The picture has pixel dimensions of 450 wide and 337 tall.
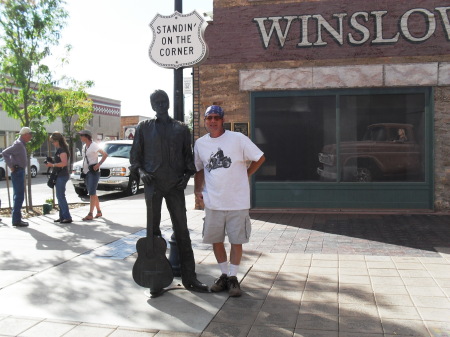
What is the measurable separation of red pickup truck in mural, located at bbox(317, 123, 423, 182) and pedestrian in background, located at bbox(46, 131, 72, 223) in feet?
16.1

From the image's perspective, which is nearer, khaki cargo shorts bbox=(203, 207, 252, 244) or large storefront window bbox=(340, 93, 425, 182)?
khaki cargo shorts bbox=(203, 207, 252, 244)

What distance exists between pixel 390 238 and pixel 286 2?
5.26 m

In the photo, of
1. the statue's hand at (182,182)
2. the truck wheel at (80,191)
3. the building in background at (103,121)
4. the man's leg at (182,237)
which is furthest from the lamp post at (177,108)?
the building in background at (103,121)

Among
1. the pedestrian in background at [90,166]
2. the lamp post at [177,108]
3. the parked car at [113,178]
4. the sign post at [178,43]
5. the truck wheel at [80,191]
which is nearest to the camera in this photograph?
the lamp post at [177,108]

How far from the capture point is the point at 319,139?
1009 cm

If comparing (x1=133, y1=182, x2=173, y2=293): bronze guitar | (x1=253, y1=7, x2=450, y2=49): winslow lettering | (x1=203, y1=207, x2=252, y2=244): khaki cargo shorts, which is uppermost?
(x1=253, y1=7, x2=450, y2=49): winslow lettering

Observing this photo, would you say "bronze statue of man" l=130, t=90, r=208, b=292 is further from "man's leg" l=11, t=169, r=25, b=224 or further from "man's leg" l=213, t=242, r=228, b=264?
"man's leg" l=11, t=169, r=25, b=224

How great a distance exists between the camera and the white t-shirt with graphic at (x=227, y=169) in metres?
4.57

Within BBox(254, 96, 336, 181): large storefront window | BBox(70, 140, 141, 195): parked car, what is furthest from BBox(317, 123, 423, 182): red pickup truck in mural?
BBox(70, 140, 141, 195): parked car

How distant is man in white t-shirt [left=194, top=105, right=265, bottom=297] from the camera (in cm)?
457

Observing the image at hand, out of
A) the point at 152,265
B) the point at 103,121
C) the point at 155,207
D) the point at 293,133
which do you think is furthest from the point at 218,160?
the point at 103,121

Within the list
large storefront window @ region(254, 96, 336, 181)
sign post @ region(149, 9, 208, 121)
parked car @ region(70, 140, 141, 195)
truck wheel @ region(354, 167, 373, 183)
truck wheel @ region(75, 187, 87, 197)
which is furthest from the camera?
truck wheel @ region(75, 187, 87, 197)

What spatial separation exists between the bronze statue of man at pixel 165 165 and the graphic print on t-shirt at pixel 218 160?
0.20 m

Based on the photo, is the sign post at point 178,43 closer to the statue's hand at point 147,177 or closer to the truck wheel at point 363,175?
the statue's hand at point 147,177
